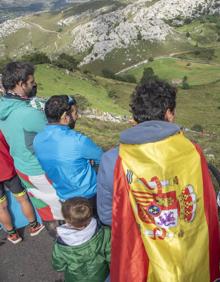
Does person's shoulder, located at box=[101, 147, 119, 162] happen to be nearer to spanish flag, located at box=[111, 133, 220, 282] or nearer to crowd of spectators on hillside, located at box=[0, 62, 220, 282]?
crowd of spectators on hillside, located at box=[0, 62, 220, 282]

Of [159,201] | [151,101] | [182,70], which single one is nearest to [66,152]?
[151,101]

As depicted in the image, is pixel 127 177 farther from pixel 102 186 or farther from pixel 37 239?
pixel 37 239

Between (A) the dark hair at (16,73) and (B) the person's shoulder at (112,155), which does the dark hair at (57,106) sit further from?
(B) the person's shoulder at (112,155)

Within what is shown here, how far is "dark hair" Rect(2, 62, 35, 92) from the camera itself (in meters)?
6.71

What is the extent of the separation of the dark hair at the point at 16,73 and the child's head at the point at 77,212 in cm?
223

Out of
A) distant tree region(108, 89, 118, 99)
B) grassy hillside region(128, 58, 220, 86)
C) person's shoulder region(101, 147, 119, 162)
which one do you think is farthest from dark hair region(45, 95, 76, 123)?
grassy hillside region(128, 58, 220, 86)

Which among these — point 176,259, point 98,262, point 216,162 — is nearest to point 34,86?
point 98,262

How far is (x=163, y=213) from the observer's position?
185 inches

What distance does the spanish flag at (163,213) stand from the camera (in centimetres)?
464

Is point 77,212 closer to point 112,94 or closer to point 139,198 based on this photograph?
point 139,198

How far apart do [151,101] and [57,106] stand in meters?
1.69

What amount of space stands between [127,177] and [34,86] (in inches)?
→ 115

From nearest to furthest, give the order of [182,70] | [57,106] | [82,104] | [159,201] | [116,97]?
[159,201] < [57,106] < [82,104] < [116,97] < [182,70]

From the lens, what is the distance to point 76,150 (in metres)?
5.95
